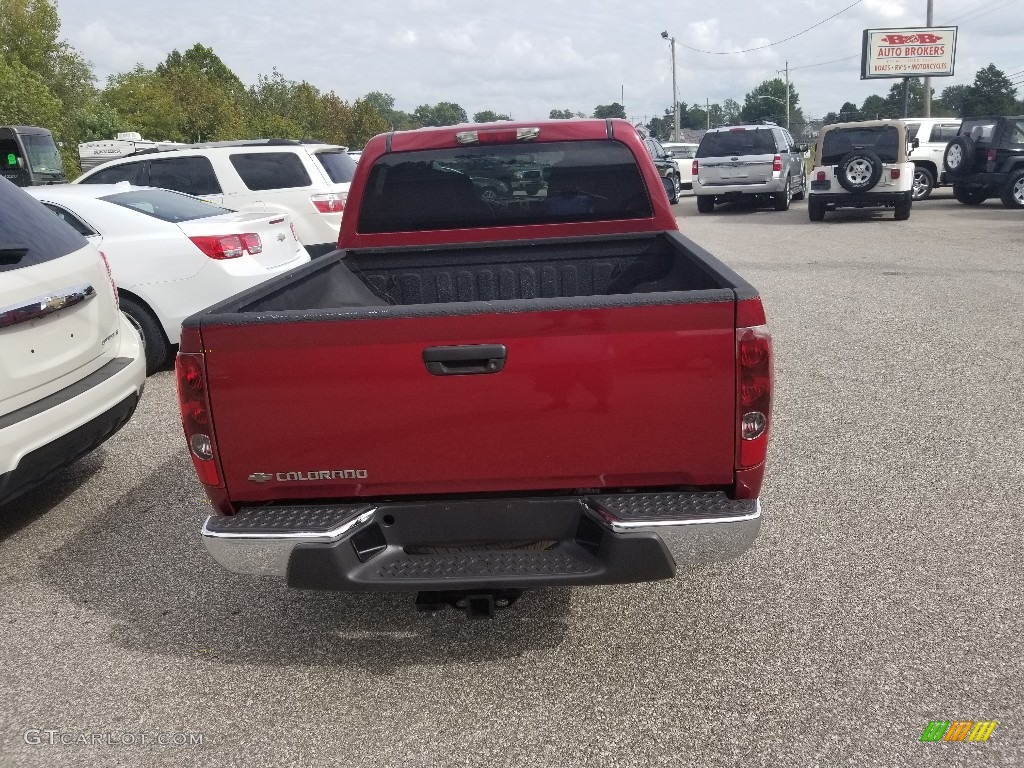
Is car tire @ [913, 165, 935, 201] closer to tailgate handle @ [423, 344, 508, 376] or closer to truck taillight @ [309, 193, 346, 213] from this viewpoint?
truck taillight @ [309, 193, 346, 213]

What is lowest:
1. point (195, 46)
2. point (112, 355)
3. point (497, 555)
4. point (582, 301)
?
point (497, 555)

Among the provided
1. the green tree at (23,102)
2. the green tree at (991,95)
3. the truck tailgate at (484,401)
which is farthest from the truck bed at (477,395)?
the green tree at (991,95)

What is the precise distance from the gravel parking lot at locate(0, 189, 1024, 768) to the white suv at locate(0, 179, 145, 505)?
0.55 meters

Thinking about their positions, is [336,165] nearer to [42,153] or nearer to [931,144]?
[931,144]

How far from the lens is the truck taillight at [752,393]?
2.78m

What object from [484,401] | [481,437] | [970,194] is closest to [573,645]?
[481,437]

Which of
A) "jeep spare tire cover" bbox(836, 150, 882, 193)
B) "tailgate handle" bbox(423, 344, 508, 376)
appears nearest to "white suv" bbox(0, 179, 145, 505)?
"tailgate handle" bbox(423, 344, 508, 376)

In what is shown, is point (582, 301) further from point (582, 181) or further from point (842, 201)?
point (842, 201)

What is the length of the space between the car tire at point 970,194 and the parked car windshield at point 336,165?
539 inches

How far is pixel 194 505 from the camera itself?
4961 mm

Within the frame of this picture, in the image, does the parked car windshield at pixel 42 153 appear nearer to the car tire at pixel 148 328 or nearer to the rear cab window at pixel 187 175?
the rear cab window at pixel 187 175

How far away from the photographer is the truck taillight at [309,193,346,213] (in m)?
11.5

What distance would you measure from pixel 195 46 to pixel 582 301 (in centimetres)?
9232

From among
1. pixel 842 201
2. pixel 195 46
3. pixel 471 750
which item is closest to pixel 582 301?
pixel 471 750
